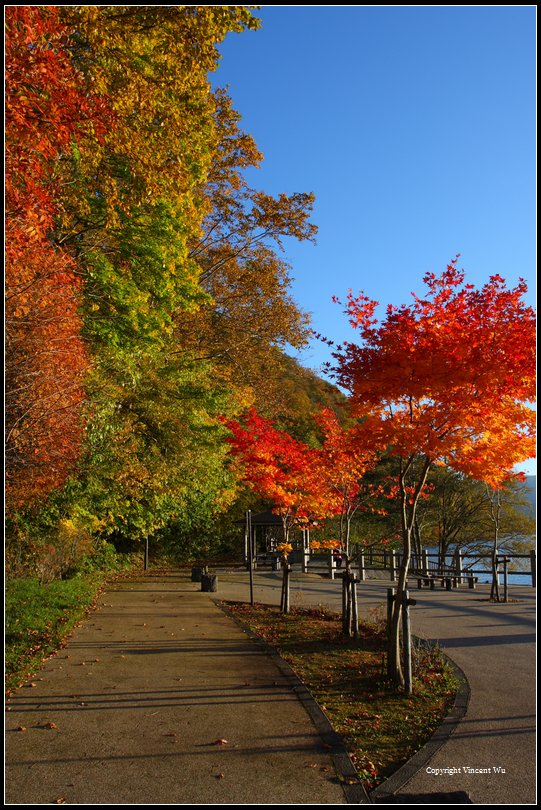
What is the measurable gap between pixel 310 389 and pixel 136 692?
49.3 meters

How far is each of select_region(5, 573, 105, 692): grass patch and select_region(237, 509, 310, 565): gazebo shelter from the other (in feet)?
42.3

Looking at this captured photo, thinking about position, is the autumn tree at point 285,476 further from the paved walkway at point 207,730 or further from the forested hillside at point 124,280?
the paved walkway at point 207,730

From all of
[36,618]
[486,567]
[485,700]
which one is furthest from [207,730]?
[486,567]

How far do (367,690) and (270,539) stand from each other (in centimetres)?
2669

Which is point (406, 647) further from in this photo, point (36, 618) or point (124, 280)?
point (124, 280)

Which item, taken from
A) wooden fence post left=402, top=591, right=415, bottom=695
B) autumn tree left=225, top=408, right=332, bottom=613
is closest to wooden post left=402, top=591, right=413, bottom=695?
wooden fence post left=402, top=591, right=415, bottom=695

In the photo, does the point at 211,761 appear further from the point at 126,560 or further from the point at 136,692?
the point at 126,560

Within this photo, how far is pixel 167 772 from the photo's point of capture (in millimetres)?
4461

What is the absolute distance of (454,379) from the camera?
7.00 m

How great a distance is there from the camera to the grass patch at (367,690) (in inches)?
204

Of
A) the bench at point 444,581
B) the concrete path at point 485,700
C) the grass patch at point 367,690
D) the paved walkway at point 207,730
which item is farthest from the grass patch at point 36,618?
the bench at point 444,581

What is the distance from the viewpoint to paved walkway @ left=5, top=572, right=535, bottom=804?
4227 mm

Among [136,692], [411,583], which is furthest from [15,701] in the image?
[411,583]

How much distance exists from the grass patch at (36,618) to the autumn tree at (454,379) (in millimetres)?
4659
